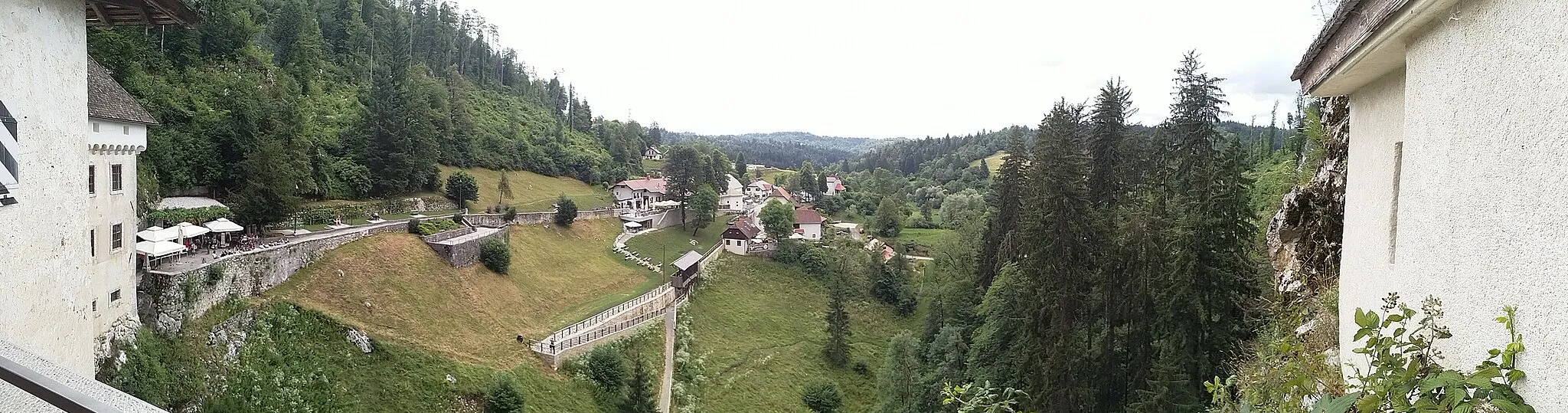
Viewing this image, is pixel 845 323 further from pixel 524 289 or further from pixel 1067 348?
pixel 1067 348

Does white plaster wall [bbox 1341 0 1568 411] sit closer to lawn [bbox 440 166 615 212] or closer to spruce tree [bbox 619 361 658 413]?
spruce tree [bbox 619 361 658 413]

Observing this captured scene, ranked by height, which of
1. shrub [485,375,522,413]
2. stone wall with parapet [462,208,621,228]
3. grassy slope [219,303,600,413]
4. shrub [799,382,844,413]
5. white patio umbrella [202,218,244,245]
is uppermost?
white patio umbrella [202,218,244,245]

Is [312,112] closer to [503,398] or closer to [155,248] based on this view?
[155,248]

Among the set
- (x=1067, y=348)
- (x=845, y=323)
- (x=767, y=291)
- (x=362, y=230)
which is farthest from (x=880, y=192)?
(x=1067, y=348)

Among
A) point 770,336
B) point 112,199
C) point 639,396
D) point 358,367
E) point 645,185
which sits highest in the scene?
point 645,185

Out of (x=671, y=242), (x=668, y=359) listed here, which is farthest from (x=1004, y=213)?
(x=671, y=242)

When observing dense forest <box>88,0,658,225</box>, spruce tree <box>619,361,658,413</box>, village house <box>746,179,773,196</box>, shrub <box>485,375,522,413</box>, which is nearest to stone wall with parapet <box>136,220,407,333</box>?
dense forest <box>88,0,658,225</box>
